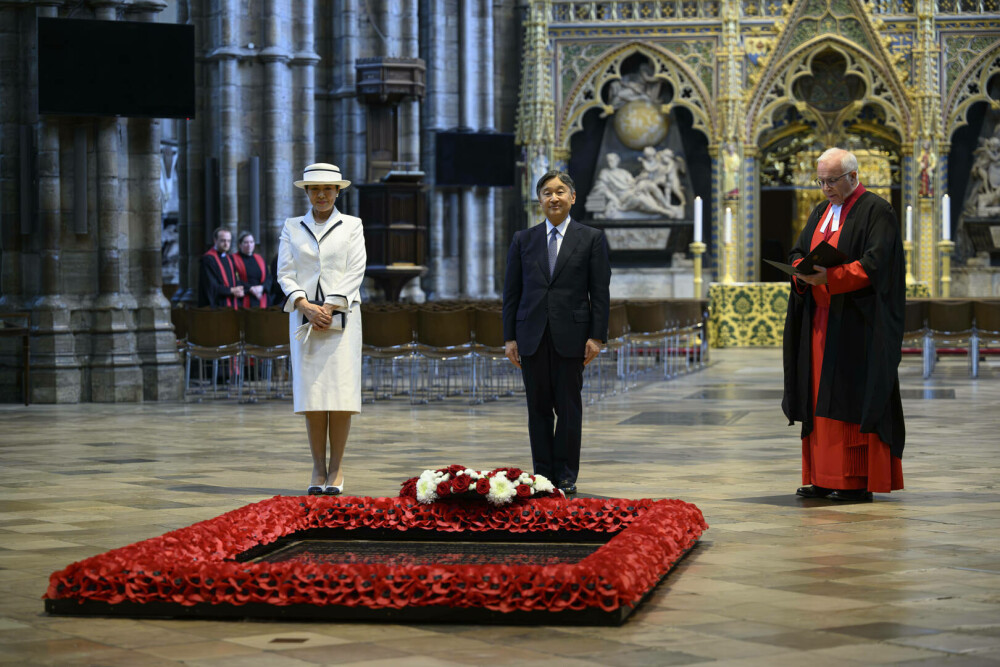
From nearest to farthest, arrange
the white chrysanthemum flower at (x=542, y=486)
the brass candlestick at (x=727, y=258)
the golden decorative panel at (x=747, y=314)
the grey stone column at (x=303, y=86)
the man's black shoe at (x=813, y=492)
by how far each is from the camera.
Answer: the white chrysanthemum flower at (x=542, y=486) < the man's black shoe at (x=813, y=492) < the grey stone column at (x=303, y=86) < the golden decorative panel at (x=747, y=314) < the brass candlestick at (x=727, y=258)

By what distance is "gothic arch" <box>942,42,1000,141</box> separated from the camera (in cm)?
2567

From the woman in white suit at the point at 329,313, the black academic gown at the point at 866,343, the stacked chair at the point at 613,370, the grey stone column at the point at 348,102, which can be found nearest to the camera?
the black academic gown at the point at 866,343

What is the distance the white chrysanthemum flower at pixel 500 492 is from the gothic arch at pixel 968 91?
70.7ft

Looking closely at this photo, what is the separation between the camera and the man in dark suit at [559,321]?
7301 mm

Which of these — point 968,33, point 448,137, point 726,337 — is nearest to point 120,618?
point 726,337

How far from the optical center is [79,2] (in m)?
13.9

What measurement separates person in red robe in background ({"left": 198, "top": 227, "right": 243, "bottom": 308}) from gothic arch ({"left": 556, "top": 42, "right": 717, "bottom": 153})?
37.1ft

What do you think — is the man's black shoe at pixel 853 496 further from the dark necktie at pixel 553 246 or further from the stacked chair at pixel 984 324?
the stacked chair at pixel 984 324

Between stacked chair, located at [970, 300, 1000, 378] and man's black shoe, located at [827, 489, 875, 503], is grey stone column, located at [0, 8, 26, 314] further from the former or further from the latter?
stacked chair, located at [970, 300, 1000, 378]

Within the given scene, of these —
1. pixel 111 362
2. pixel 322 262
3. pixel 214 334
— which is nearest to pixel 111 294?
pixel 111 362

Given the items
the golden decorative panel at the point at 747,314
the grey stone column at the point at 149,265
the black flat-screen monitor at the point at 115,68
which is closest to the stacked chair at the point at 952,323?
the golden decorative panel at the point at 747,314

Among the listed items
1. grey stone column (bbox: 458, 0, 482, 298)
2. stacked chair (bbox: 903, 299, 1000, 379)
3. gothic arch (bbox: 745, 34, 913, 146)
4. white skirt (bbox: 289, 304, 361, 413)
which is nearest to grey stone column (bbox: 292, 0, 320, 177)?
grey stone column (bbox: 458, 0, 482, 298)

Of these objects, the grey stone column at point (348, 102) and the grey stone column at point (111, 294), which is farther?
the grey stone column at point (348, 102)

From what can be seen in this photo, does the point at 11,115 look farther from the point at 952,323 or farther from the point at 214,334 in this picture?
the point at 952,323
